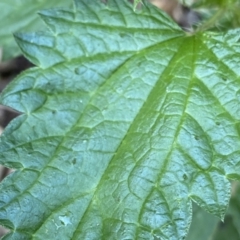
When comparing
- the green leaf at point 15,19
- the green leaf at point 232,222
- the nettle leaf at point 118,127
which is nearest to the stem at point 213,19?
the nettle leaf at point 118,127

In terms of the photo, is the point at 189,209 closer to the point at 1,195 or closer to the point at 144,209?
the point at 144,209

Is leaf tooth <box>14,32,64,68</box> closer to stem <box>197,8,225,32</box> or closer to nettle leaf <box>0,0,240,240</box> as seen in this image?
nettle leaf <box>0,0,240,240</box>

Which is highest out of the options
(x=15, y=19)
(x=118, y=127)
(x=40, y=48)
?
(x=15, y=19)

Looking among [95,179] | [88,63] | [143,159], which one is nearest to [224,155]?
[143,159]

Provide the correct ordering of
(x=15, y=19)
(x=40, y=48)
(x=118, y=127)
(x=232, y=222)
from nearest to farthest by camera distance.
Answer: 1. (x=118, y=127)
2. (x=40, y=48)
3. (x=15, y=19)
4. (x=232, y=222)

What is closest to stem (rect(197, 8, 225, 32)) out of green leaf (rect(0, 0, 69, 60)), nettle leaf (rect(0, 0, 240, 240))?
nettle leaf (rect(0, 0, 240, 240))

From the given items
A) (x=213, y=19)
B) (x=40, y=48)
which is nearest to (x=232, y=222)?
(x=213, y=19)

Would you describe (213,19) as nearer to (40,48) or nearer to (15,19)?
(40,48)
